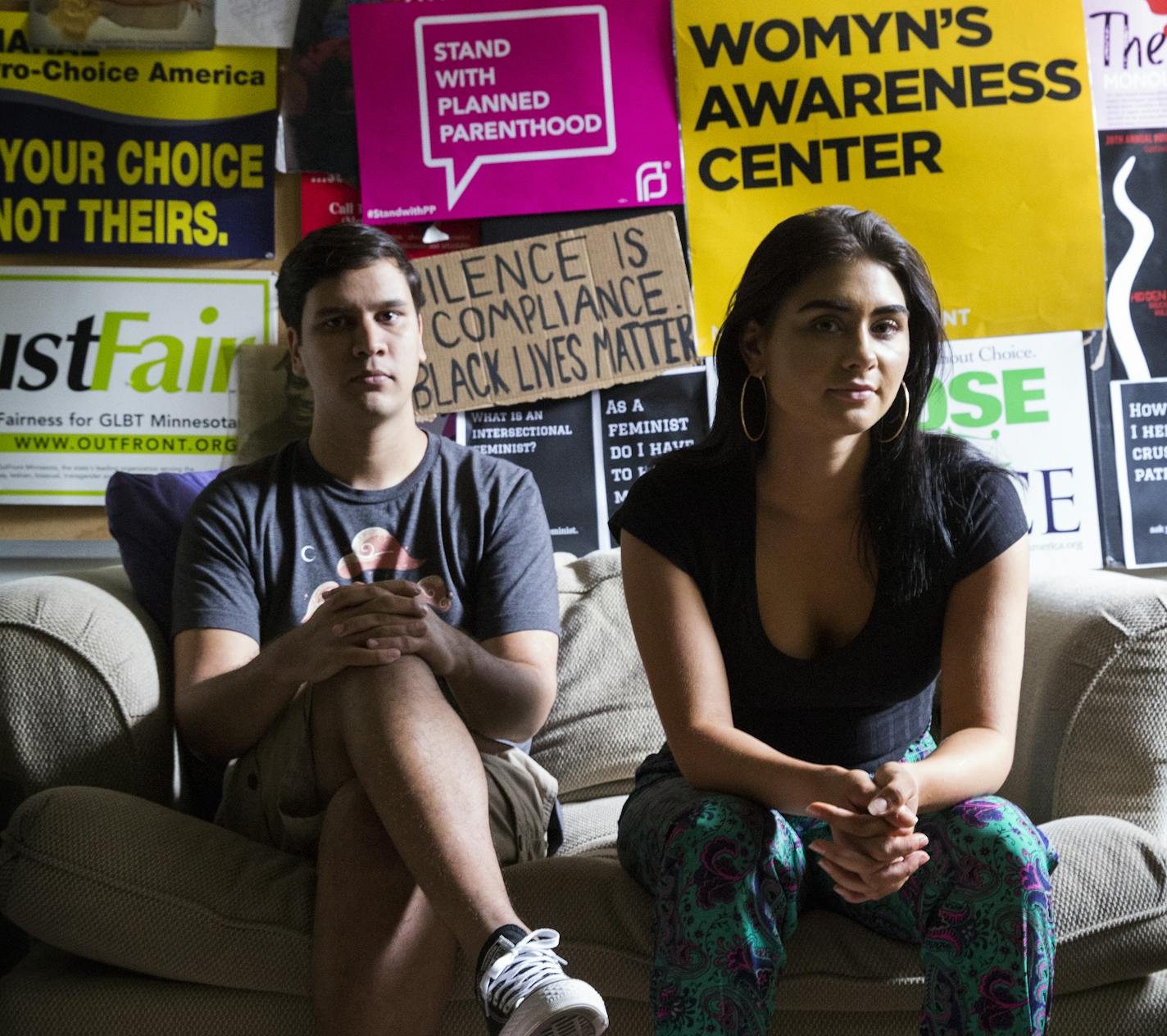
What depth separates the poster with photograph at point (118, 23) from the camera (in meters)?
2.12

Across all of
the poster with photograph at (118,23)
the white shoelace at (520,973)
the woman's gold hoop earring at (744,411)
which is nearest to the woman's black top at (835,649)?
the woman's gold hoop earring at (744,411)

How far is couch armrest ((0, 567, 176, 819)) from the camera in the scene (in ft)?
4.60

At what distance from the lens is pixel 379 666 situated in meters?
1.32

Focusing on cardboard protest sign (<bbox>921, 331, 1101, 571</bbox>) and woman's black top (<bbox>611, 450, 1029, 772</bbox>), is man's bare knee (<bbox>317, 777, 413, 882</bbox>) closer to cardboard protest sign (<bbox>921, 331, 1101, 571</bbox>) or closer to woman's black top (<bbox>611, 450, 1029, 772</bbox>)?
woman's black top (<bbox>611, 450, 1029, 772</bbox>)

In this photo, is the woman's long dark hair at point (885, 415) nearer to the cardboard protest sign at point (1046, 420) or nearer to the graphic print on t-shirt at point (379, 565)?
the graphic print on t-shirt at point (379, 565)

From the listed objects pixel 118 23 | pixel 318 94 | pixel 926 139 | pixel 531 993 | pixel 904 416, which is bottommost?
pixel 531 993

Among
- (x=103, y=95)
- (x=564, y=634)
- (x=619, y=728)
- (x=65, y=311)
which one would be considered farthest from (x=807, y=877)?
(x=103, y=95)

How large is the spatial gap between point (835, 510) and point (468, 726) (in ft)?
1.61

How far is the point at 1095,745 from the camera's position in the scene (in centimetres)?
147

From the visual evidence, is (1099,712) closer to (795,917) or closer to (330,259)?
(795,917)

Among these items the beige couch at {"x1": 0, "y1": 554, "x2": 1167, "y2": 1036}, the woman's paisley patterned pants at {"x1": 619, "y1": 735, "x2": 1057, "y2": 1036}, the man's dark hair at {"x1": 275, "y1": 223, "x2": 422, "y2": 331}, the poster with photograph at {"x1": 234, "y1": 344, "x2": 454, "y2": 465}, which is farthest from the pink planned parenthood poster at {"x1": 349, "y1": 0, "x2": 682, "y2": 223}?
the woman's paisley patterned pants at {"x1": 619, "y1": 735, "x2": 1057, "y2": 1036}

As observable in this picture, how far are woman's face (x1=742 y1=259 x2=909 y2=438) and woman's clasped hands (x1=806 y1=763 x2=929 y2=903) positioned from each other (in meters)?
0.39

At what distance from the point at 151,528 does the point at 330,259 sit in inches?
16.8

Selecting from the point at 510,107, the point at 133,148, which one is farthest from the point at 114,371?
the point at 510,107
